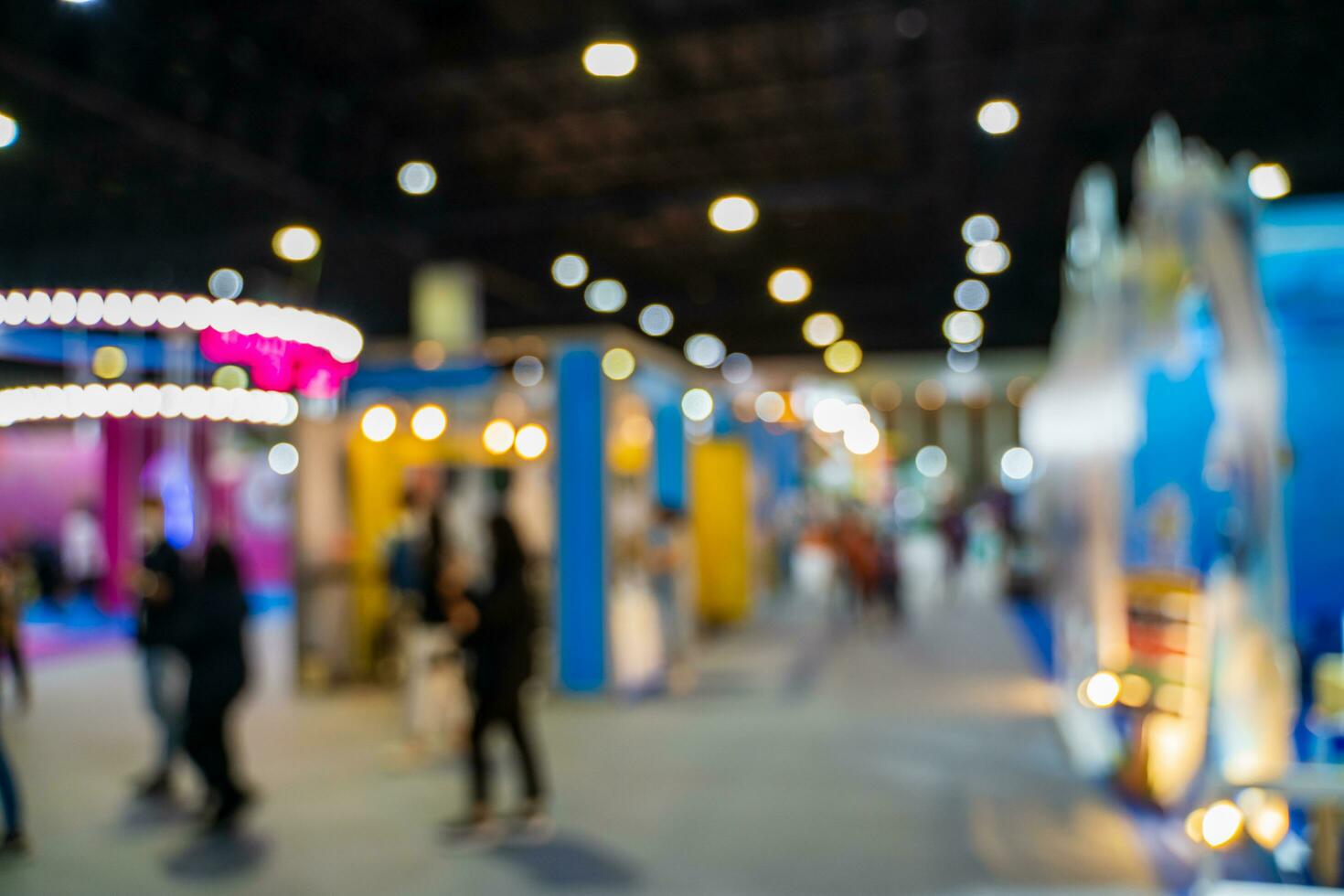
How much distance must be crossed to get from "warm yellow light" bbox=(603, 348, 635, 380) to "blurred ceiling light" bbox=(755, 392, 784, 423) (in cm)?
657

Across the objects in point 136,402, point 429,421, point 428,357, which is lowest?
point 136,402

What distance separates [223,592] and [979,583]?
1601 centimetres

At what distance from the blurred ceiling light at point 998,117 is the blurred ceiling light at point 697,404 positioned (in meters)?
3.79

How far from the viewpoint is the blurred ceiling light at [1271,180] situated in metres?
11.0

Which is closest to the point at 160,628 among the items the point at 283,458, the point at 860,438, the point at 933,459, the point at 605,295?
the point at 283,458

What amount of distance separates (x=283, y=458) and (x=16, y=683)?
286 inches

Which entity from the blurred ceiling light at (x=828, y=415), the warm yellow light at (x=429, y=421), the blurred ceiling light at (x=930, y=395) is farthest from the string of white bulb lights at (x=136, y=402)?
the blurred ceiling light at (x=930, y=395)

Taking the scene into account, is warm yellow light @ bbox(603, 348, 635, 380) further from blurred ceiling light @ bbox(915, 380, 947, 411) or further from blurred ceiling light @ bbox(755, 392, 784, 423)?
blurred ceiling light @ bbox(915, 380, 947, 411)

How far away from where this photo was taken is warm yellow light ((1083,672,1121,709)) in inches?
192

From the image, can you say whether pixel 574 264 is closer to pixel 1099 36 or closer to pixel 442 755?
pixel 1099 36

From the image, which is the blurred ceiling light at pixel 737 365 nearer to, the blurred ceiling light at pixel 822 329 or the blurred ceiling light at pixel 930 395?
the blurred ceiling light at pixel 822 329

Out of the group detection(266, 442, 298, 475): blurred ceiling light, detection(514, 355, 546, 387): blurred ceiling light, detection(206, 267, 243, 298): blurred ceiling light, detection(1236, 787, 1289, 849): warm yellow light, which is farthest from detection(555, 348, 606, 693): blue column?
detection(1236, 787, 1289, 849): warm yellow light

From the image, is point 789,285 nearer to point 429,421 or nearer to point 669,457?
point 669,457

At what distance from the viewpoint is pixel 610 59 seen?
8039 millimetres
